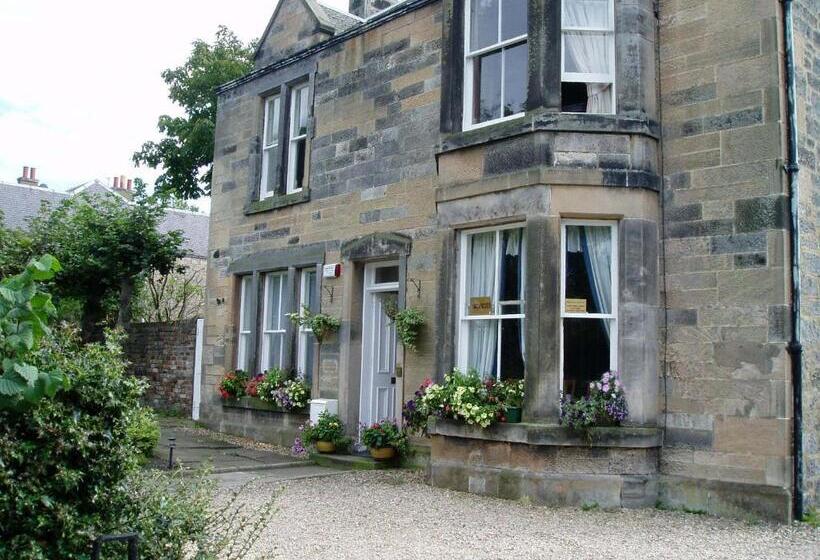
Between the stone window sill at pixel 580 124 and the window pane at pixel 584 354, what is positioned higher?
the stone window sill at pixel 580 124

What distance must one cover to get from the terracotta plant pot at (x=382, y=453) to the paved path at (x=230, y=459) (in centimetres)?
57

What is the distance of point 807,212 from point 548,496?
4.14m

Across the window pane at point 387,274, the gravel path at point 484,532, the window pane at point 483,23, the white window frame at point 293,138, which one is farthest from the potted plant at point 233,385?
the window pane at point 483,23

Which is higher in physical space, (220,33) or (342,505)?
(220,33)

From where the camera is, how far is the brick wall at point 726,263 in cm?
840

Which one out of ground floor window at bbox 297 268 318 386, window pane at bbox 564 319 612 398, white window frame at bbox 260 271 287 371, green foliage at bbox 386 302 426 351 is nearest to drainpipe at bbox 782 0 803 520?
window pane at bbox 564 319 612 398

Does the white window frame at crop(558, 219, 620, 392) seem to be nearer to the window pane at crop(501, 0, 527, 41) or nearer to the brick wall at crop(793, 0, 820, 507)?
the brick wall at crop(793, 0, 820, 507)

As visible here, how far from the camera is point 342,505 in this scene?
346 inches

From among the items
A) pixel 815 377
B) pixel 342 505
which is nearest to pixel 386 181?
pixel 342 505

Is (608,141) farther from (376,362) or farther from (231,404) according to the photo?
(231,404)

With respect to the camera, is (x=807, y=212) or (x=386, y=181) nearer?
(x=807, y=212)

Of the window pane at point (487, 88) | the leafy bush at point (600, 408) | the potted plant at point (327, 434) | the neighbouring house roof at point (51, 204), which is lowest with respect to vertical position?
the potted plant at point (327, 434)

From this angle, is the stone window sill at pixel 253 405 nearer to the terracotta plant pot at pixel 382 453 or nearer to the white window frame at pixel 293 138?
the terracotta plant pot at pixel 382 453

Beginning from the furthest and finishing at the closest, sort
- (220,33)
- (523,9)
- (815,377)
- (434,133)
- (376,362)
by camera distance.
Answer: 1. (220,33)
2. (376,362)
3. (434,133)
4. (523,9)
5. (815,377)
